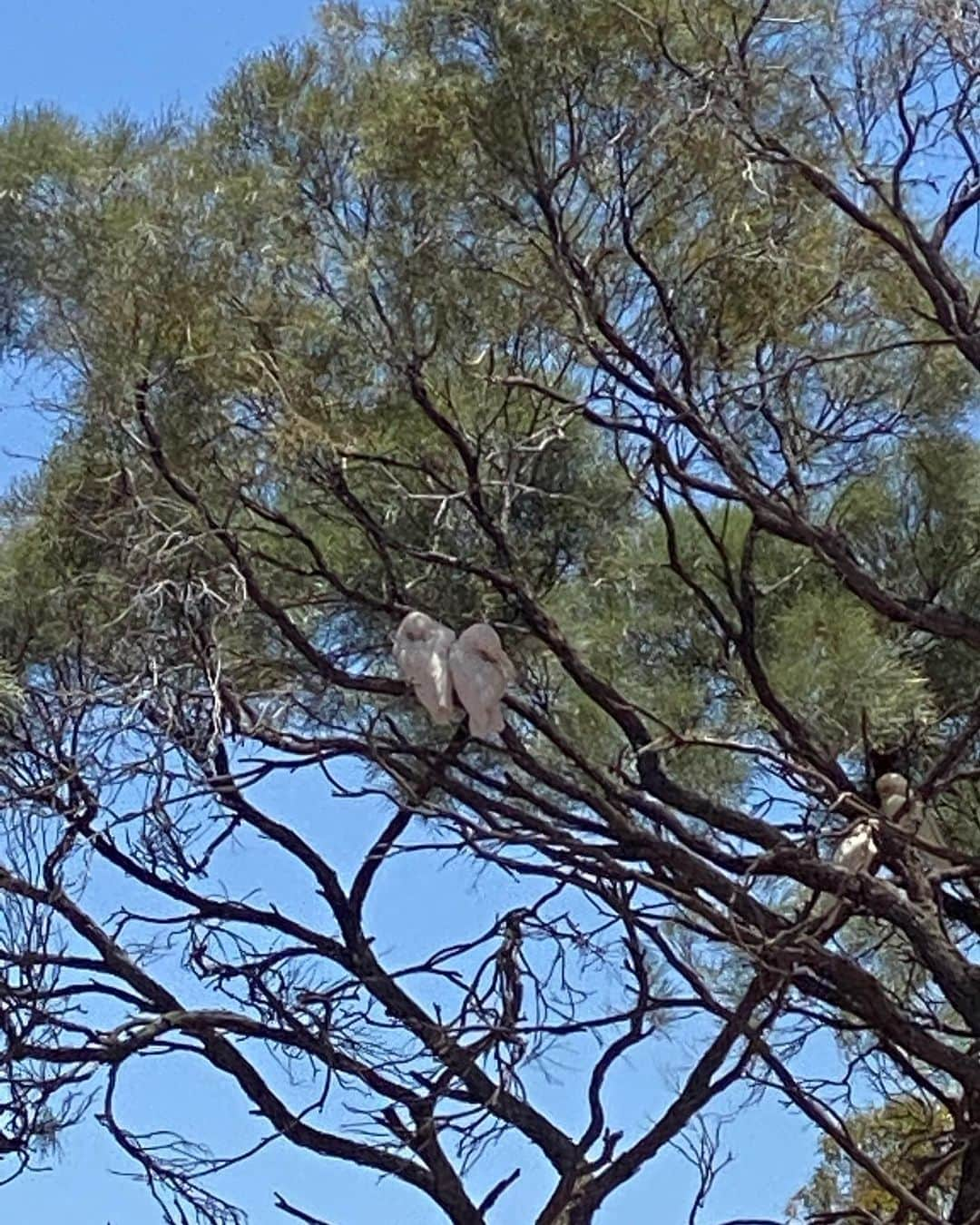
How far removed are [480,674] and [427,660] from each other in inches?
2.9

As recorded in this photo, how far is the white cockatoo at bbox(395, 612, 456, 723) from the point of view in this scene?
2.72m

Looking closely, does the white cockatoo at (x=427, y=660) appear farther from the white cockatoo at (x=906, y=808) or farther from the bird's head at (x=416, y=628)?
the white cockatoo at (x=906, y=808)

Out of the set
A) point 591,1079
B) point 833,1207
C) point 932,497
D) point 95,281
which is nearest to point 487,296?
point 95,281

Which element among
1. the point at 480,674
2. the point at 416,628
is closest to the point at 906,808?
the point at 480,674

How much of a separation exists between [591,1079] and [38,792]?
98 centimetres

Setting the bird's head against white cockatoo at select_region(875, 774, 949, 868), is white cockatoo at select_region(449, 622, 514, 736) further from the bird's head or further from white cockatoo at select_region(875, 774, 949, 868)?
white cockatoo at select_region(875, 774, 949, 868)

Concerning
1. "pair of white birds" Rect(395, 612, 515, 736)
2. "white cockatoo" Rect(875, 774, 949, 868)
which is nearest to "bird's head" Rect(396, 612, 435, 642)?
"pair of white birds" Rect(395, 612, 515, 736)

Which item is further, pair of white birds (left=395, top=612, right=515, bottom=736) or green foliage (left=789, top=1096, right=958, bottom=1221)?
green foliage (left=789, top=1096, right=958, bottom=1221)

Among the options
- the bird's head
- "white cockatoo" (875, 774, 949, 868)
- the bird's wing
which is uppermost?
the bird's head

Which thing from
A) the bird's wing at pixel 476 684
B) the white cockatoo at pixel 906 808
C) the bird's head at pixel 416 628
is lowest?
the white cockatoo at pixel 906 808

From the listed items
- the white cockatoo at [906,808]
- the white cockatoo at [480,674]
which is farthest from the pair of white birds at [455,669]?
the white cockatoo at [906,808]

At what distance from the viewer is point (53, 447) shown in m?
3.12

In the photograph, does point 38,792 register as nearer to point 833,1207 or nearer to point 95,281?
point 95,281

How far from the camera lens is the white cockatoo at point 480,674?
274 cm
